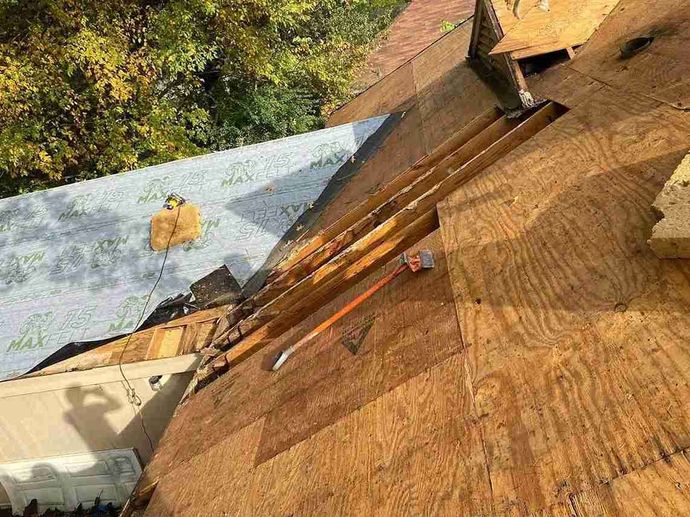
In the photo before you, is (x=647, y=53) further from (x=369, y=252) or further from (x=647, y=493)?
(x=647, y=493)

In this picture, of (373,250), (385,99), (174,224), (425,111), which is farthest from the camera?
(385,99)

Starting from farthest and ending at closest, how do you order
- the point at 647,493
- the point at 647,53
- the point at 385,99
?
the point at 385,99
the point at 647,53
the point at 647,493

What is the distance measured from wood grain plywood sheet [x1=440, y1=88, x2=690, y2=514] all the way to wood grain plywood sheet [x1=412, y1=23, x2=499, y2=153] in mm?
2280

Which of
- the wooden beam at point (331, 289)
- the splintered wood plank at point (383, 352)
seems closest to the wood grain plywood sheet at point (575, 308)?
the splintered wood plank at point (383, 352)

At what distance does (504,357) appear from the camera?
1.99 metres

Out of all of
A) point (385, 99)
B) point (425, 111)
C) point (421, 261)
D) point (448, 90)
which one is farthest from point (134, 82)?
point (421, 261)

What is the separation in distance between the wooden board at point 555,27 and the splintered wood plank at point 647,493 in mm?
3793

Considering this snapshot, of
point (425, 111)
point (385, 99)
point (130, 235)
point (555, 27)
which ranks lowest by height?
point (385, 99)

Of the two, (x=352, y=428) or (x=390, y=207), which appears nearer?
(x=352, y=428)

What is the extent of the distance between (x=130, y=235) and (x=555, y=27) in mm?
5217

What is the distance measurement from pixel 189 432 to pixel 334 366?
1254mm

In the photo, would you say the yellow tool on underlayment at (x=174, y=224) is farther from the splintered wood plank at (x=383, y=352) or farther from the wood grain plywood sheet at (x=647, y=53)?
the wood grain plywood sheet at (x=647, y=53)

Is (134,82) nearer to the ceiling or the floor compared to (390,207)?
nearer to the ceiling

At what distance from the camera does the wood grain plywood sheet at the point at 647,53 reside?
289 cm
